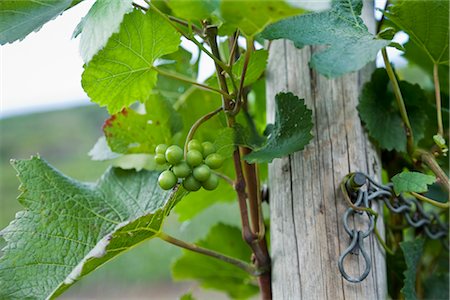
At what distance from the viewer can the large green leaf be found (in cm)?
62

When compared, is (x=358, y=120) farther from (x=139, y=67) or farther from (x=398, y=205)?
(x=139, y=67)

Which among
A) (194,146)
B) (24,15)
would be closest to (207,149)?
(194,146)

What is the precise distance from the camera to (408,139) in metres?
0.75

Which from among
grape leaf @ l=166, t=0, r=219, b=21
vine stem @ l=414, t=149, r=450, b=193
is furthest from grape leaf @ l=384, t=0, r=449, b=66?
grape leaf @ l=166, t=0, r=219, b=21

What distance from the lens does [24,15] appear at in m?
0.59

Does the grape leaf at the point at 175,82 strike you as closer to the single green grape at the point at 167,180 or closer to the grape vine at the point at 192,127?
the grape vine at the point at 192,127

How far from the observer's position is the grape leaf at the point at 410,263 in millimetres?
703

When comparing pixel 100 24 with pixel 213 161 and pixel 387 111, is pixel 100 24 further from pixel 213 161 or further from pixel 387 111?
pixel 387 111

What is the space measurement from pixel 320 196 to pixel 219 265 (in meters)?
0.31

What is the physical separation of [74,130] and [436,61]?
5242 mm

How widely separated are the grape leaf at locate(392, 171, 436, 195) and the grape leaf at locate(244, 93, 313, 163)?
0.36ft

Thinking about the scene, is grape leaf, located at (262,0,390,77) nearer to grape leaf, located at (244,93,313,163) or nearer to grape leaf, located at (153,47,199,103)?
grape leaf, located at (244,93,313,163)

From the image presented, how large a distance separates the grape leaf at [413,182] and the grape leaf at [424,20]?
7.0 inches

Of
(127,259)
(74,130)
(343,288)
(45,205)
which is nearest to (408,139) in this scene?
(343,288)
